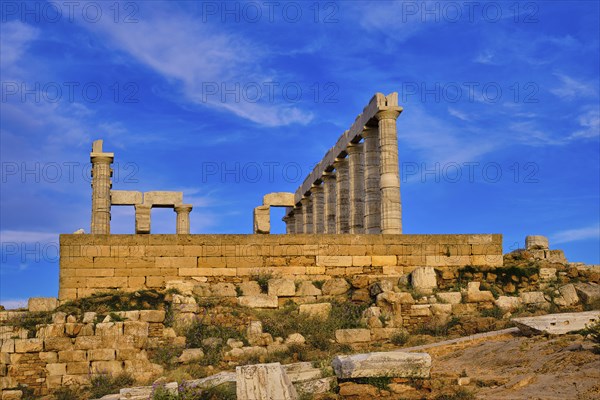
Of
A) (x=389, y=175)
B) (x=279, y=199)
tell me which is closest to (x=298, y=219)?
(x=279, y=199)

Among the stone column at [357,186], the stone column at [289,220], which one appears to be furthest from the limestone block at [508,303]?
the stone column at [289,220]

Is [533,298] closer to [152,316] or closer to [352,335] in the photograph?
[352,335]

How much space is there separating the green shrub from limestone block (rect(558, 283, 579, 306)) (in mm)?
10667

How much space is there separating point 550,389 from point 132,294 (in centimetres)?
1022

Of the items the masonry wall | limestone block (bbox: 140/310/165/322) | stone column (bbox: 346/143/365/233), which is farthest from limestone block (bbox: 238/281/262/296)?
stone column (bbox: 346/143/365/233)

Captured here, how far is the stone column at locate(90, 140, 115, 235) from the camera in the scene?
32.0 metres

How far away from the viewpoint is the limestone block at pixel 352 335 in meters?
15.7

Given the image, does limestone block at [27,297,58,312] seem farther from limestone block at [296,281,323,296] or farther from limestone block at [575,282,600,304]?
limestone block at [575,282,600,304]

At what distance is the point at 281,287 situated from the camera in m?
17.4

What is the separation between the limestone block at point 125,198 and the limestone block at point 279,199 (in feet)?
27.2

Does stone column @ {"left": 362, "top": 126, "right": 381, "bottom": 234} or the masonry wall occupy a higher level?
stone column @ {"left": 362, "top": 126, "right": 381, "bottom": 234}

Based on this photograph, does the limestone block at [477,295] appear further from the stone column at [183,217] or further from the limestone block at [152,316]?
the stone column at [183,217]

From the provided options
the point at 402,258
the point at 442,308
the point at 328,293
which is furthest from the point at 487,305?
the point at 328,293

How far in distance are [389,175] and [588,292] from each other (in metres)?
9.42
